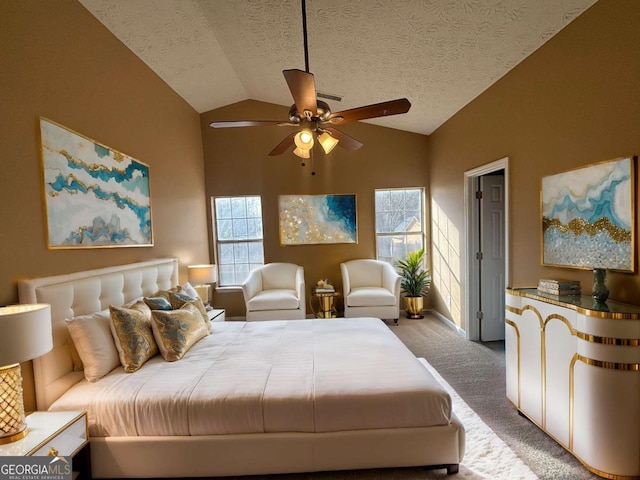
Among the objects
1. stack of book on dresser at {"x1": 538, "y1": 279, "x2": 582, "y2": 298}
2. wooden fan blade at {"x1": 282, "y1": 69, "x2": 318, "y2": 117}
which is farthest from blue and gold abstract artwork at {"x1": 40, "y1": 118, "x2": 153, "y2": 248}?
stack of book on dresser at {"x1": 538, "y1": 279, "x2": 582, "y2": 298}

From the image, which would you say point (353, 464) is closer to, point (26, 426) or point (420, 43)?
point (26, 426)

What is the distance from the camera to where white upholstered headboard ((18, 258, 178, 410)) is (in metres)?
1.82

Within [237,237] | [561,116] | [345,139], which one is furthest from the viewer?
[237,237]

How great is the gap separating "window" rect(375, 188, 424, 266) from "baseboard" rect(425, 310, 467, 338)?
101 centimetres

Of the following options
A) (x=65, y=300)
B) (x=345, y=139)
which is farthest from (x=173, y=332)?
(x=345, y=139)

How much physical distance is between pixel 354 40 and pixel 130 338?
10.0 ft

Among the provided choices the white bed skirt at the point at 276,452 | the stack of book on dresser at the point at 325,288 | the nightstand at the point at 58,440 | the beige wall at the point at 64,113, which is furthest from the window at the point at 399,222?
the nightstand at the point at 58,440

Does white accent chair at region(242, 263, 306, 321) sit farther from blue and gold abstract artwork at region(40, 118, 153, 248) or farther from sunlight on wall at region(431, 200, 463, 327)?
sunlight on wall at region(431, 200, 463, 327)

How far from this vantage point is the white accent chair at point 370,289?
4449 millimetres

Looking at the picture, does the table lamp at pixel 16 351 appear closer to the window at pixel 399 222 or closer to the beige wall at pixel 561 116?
the beige wall at pixel 561 116

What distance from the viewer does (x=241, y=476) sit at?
1803mm

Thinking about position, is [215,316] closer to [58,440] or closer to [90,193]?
[90,193]

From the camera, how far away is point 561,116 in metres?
2.40

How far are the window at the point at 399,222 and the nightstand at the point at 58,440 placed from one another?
169 inches
